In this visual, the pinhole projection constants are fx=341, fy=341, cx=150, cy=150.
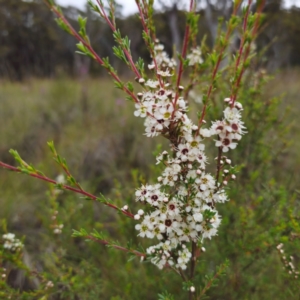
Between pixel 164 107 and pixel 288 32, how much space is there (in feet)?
64.6

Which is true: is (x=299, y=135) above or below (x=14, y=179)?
above

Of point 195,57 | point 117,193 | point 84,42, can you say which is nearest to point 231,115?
point 84,42

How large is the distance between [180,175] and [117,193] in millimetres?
961

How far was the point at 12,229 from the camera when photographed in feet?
9.68

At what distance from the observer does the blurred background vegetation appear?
179 centimetres

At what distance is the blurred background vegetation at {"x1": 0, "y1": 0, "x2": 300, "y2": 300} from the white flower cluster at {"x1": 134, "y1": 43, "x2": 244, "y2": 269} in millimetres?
423

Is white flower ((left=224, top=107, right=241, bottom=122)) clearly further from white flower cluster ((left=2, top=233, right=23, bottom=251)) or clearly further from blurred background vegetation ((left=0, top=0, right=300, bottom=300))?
white flower cluster ((left=2, top=233, right=23, bottom=251))

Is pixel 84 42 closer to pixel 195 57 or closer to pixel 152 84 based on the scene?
pixel 152 84

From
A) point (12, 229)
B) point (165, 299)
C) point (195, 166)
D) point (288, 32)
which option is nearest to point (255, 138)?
point (195, 166)

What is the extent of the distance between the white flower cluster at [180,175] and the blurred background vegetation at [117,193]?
423 mm

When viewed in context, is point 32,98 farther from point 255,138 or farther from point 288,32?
point 288,32

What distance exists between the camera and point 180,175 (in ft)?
3.57

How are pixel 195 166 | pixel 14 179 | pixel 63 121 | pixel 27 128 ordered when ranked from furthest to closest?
pixel 63 121 → pixel 27 128 → pixel 14 179 → pixel 195 166

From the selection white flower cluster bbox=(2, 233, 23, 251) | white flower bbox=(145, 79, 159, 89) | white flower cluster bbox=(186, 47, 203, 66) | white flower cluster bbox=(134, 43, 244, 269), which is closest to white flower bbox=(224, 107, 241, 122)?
white flower cluster bbox=(134, 43, 244, 269)
